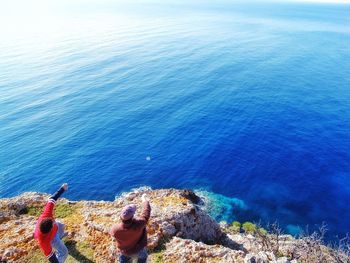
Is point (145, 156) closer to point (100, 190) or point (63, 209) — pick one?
point (100, 190)

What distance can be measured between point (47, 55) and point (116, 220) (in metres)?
110

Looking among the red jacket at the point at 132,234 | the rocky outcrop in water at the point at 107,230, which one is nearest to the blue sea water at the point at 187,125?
the rocky outcrop in water at the point at 107,230

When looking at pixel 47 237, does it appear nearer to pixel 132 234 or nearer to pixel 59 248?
pixel 59 248

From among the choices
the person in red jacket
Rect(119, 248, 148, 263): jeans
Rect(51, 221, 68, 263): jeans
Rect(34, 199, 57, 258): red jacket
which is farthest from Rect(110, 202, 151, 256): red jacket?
Rect(51, 221, 68, 263): jeans

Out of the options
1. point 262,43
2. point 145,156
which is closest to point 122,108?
point 145,156

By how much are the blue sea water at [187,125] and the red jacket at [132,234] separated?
4018 cm

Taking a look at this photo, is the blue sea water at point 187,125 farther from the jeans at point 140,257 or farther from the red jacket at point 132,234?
the red jacket at point 132,234

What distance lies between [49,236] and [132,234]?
462cm

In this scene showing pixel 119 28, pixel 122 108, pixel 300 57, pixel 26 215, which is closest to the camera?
pixel 26 215

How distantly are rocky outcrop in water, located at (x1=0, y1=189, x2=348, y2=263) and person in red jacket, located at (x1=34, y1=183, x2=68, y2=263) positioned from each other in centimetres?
183

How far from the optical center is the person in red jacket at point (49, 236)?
14609 millimetres

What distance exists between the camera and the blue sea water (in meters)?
57.3

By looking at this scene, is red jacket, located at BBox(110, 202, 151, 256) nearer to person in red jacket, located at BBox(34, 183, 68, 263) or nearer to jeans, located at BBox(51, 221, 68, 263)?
person in red jacket, located at BBox(34, 183, 68, 263)

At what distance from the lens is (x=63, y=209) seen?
78.1 ft
